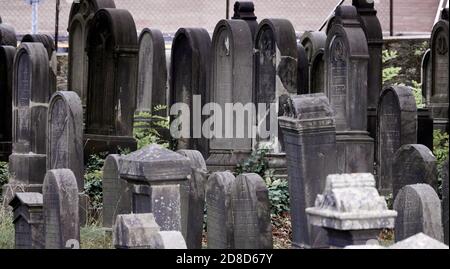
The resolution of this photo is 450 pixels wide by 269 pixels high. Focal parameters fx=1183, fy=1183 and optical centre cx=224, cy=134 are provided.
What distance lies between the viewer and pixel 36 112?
1433cm

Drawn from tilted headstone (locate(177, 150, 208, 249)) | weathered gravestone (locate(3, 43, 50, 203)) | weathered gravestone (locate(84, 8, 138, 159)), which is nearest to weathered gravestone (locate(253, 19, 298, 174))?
weathered gravestone (locate(84, 8, 138, 159))

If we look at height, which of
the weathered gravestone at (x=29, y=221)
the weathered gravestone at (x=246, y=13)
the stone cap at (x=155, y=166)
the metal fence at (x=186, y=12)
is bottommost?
the weathered gravestone at (x=29, y=221)

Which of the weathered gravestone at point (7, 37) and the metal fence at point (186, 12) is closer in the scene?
the weathered gravestone at point (7, 37)

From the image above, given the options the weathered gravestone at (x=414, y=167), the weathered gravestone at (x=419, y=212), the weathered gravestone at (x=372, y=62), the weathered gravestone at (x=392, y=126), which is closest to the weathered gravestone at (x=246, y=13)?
the weathered gravestone at (x=372, y=62)

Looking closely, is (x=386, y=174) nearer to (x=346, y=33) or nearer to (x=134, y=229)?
(x=346, y=33)

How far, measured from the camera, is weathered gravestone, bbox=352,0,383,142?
50.8ft

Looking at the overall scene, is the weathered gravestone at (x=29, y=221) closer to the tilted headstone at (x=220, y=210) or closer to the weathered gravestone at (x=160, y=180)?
the weathered gravestone at (x=160, y=180)

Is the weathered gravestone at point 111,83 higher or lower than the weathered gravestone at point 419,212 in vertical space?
higher

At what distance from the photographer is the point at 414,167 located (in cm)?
1089

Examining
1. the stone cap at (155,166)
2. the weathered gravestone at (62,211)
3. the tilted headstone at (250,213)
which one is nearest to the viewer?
the stone cap at (155,166)

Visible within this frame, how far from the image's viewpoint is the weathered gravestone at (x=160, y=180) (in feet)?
31.1

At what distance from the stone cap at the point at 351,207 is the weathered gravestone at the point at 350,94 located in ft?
21.4

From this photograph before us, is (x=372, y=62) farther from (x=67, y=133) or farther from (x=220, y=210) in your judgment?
(x=220, y=210)

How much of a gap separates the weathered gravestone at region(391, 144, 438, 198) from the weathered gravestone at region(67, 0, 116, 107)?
747cm
